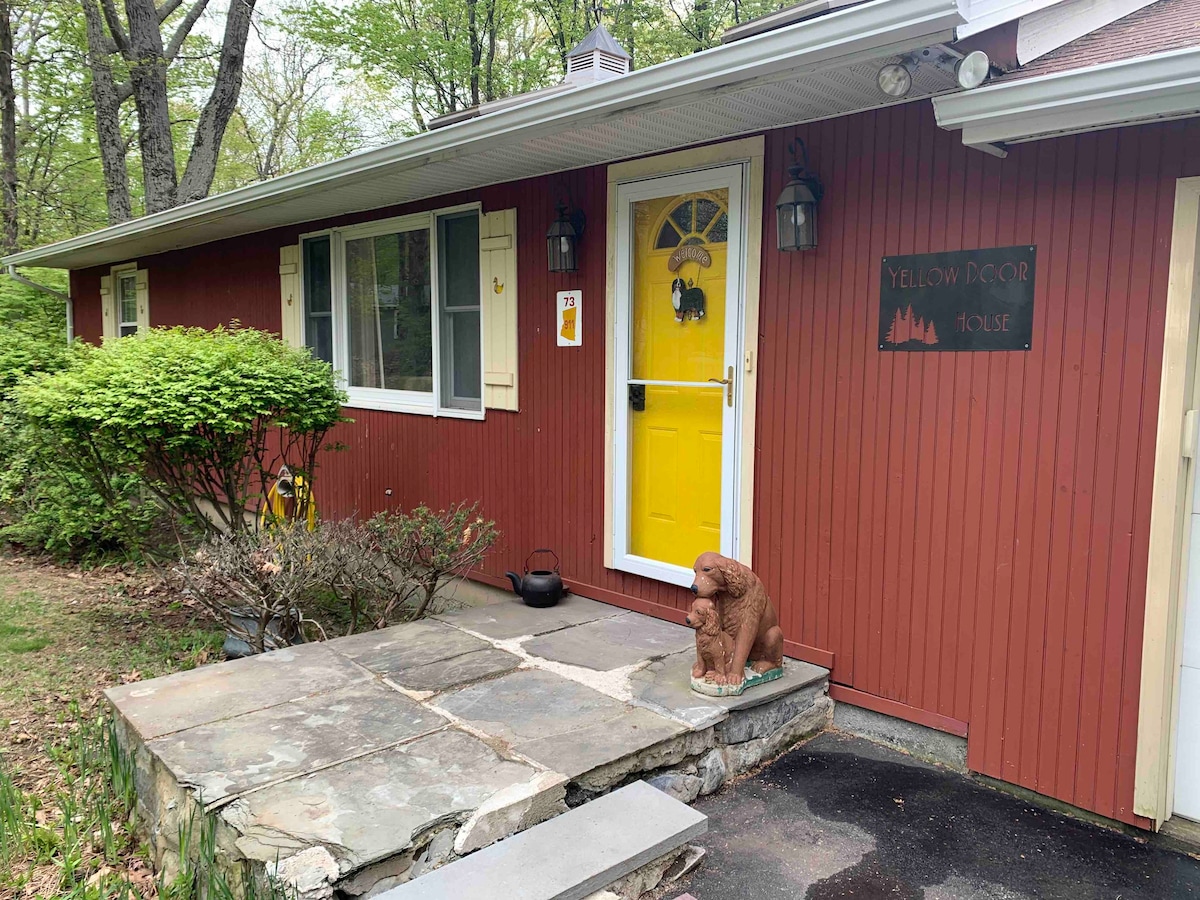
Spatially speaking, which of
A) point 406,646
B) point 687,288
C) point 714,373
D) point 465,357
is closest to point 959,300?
point 714,373

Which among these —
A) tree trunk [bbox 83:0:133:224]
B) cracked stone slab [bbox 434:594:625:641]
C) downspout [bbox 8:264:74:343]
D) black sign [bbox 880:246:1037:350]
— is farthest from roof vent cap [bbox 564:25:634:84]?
tree trunk [bbox 83:0:133:224]

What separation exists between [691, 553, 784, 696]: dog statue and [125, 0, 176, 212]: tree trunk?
1170cm

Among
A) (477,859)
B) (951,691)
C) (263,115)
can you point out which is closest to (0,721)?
(477,859)

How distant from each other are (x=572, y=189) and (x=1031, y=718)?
3226 mm

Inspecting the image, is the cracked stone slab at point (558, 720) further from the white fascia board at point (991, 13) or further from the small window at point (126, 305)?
the small window at point (126, 305)

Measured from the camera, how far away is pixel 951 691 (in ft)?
10.2

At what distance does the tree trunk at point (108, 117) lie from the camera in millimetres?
12094

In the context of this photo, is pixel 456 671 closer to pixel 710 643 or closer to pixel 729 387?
pixel 710 643

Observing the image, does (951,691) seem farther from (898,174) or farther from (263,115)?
(263,115)

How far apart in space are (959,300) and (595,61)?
3.00 m

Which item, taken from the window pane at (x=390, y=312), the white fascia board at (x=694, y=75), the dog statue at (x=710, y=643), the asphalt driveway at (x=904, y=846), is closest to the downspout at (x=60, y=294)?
the window pane at (x=390, y=312)

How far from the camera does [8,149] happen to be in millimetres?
14805

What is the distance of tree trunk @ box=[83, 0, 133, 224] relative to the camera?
12094 mm

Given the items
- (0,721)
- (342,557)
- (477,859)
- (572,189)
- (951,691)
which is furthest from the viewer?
(572,189)
